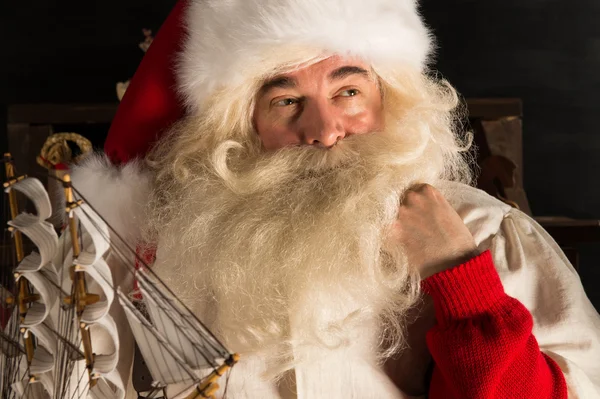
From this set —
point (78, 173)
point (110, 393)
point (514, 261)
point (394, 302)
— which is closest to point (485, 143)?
point (514, 261)

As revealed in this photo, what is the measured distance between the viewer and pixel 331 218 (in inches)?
45.6

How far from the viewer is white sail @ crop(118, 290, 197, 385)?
3.27ft

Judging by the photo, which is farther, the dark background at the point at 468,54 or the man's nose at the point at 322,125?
the dark background at the point at 468,54

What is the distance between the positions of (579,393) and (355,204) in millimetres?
427

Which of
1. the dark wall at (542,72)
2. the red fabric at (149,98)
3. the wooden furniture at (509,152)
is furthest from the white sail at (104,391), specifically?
the dark wall at (542,72)

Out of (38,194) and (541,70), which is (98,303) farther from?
(541,70)

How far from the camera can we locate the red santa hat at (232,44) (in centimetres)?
122

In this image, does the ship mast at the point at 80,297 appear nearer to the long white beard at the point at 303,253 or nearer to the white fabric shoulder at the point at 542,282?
the long white beard at the point at 303,253

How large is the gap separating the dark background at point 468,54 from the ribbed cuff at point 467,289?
127 cm

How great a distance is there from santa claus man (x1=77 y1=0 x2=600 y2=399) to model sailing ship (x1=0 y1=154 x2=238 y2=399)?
17cm

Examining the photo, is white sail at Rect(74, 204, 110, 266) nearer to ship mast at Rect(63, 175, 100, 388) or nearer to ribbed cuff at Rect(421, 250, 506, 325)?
ship mast at Rect(63, 175, 100, 388)

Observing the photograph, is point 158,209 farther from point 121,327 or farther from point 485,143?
point 485,143

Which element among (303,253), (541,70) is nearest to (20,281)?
(303,253)

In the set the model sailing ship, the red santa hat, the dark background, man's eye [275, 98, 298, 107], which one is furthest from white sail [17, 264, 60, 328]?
the dark background
